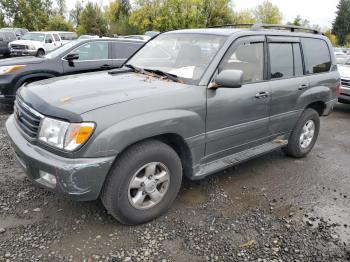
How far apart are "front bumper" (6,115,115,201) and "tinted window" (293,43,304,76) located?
2.98 metres

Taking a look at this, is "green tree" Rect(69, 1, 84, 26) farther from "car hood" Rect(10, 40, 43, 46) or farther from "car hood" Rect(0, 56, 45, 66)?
"car hood" Rect(0, 56, 45, 66)

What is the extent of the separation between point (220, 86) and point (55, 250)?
2.09m

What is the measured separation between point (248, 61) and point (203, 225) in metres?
1.90

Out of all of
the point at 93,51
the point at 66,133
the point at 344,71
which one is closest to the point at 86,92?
the point at 66,133

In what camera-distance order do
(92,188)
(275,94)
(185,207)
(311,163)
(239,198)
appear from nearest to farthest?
(92,188)
(185,207)
(239,198)
(275,94)
(311,163)

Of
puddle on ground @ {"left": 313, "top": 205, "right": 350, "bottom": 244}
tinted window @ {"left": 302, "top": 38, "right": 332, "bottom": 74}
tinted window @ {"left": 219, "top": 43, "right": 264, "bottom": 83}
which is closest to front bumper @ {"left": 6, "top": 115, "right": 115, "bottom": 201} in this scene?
tinted window @ {"left": 219, "top": 43, "right": 264, "bottom": 83}

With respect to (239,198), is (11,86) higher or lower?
higher

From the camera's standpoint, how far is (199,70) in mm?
3436

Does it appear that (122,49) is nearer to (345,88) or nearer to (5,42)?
(345,88)

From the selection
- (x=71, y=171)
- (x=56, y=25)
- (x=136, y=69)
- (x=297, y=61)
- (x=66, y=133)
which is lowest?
(x=71, y=171)

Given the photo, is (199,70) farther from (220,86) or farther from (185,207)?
(185,207)

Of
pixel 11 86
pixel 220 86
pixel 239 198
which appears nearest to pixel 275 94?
pixel 220 86

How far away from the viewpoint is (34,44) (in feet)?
60.1

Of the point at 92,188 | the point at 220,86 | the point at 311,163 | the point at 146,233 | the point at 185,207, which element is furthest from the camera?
the point at 311,163
